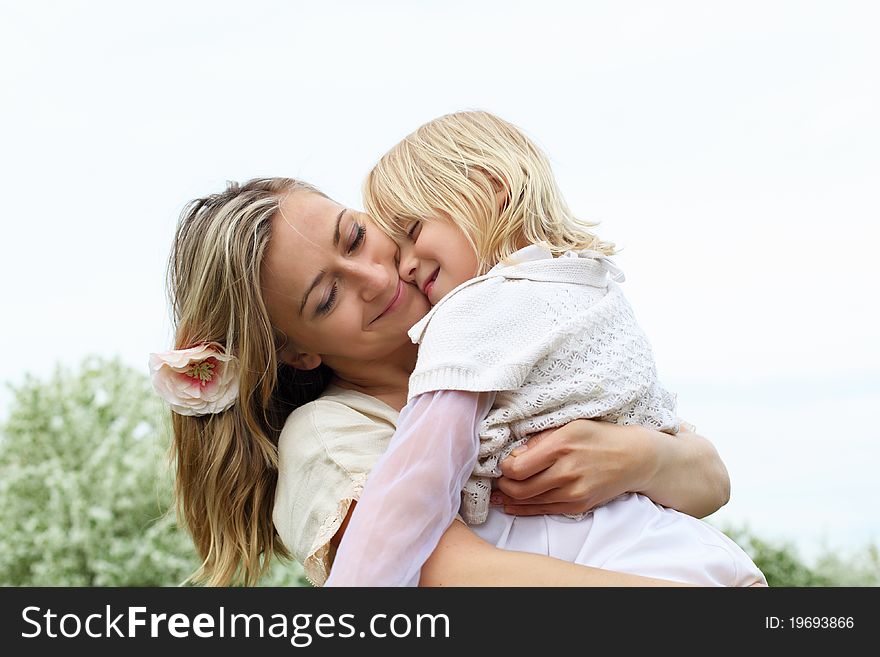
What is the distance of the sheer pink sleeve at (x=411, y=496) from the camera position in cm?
200

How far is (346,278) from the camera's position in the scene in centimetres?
265

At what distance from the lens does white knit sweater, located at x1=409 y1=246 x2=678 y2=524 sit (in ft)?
7.15

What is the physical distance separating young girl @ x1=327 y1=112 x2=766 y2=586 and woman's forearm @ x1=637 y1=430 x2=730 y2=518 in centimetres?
7

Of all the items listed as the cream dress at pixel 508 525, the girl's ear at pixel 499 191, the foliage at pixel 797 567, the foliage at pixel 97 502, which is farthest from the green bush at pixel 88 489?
the girl's ear at pixel 499 191

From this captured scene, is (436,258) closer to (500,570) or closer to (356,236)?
(356,236)

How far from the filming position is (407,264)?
8.93ft

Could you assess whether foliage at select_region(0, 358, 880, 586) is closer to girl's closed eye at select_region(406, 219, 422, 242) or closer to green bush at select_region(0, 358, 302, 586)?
green bush at select_region(0, 358, 302, 586)

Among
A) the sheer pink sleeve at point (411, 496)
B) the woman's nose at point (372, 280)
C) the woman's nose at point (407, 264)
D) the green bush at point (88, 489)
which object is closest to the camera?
the sheer pink sleeve at point (411, 496)

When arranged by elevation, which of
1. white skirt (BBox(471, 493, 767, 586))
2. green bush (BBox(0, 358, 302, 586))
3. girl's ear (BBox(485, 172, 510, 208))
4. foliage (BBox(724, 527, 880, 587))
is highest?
girl's ear (BBox(485, 172, 510, 208))

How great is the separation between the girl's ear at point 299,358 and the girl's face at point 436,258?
378 mm

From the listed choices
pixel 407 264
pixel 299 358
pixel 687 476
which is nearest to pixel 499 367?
pixel 407 264

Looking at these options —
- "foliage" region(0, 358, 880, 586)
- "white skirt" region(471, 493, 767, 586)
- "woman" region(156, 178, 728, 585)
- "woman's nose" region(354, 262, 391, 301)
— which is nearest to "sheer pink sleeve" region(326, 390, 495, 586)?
"woman" region(156, 178, 728, 585)

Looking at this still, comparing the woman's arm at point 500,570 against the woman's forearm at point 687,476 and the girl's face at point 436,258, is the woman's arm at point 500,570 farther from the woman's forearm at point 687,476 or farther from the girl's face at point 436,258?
the girl's face at point 436,258

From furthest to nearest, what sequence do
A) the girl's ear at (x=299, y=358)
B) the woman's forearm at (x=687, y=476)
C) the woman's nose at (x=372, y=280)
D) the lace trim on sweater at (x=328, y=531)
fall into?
the girl's ear at (x=299, y=358)
the woman's nose at (x=372, y=280)
the woman's forearm at (x=687, y=476)
the lace trim on sweater at (x=328, y=531)
